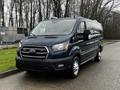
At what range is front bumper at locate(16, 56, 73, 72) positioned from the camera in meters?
6.90

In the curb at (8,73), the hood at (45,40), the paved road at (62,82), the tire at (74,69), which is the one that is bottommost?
the paved road at (62,82)

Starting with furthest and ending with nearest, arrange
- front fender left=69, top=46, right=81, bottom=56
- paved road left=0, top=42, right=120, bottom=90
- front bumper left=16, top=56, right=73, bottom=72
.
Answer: front fender left=69, top=46, right=81, bottom=56
front bumper left=16, top=56, right=73, bottom=72
paved road left=0, top=42, right=120, bottom=90

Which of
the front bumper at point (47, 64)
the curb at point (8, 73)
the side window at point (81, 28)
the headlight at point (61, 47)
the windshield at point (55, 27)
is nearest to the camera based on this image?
the front bumper at point (47, 64)

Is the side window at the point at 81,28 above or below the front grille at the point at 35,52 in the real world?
above

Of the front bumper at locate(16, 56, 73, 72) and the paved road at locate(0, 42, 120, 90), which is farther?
the front bumper at locate(16, 56, 73, 72)

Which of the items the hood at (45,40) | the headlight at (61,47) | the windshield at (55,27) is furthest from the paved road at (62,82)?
the windshield at (55,27)

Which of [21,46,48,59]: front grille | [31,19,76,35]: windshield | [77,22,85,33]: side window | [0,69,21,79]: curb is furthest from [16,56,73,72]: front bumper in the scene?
[77,22,85,33]: side window

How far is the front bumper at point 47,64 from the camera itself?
6902mm

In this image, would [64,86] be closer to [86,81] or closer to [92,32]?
[86,81]

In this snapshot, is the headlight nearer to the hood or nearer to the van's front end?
the van's front end

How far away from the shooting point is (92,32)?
32.9 ft

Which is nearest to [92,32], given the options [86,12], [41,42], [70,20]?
[70,20]

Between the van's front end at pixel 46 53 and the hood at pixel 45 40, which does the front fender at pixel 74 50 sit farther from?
the hood at pixel 45 40

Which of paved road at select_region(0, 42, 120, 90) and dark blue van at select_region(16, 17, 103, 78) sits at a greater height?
dark blue van at select_region(16, 17, 103, 78)
